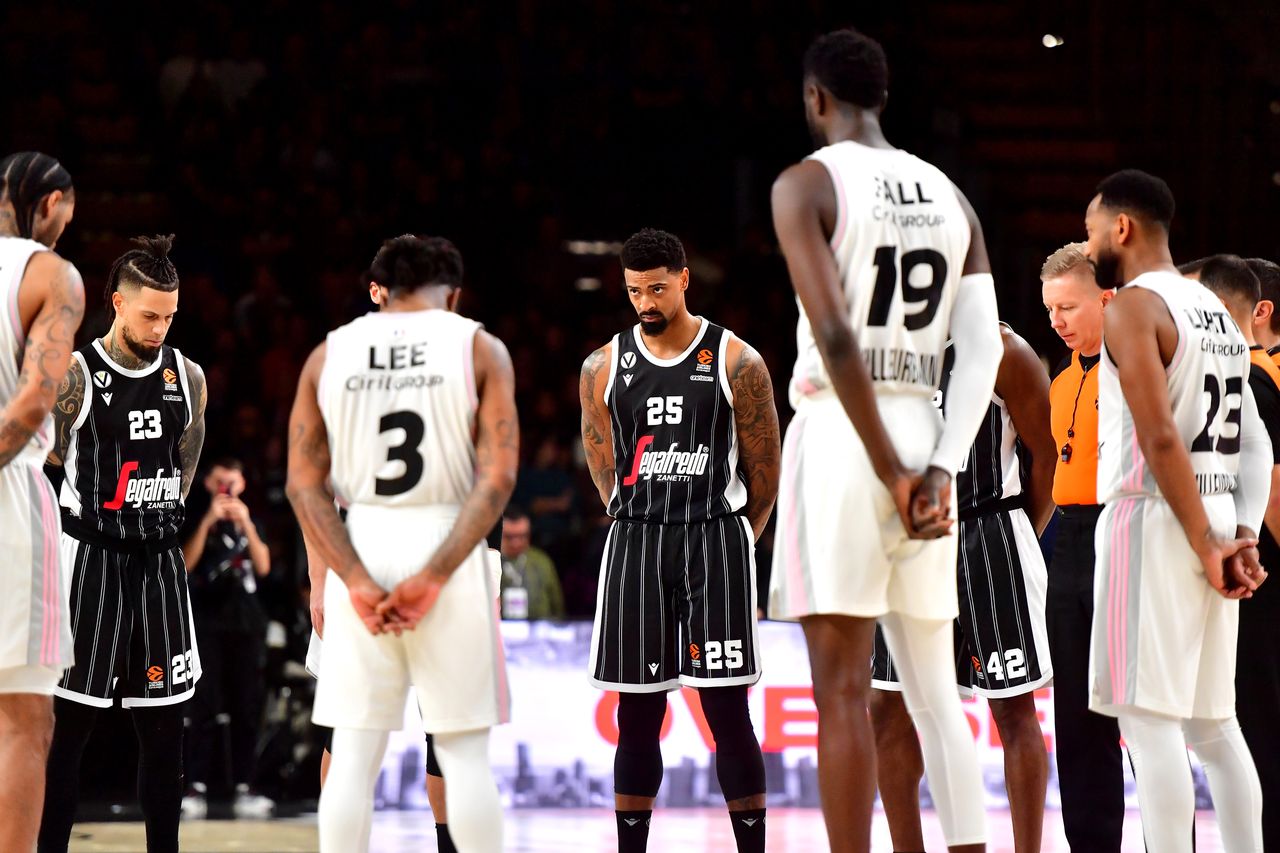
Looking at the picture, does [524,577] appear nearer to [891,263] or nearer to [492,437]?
[492,437]

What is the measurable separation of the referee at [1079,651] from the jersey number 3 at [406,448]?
2.20 meters

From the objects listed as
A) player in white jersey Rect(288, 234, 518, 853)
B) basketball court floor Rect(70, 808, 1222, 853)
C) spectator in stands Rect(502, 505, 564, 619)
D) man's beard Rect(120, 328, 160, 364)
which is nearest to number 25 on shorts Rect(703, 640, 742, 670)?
player in white jersey Rect(288, 234, 518, 853)

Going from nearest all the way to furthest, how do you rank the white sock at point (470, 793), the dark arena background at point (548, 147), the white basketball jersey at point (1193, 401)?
the white sock at point (470, 793)
the white basketball jersey at point (1193, 401)
the dark arena background at point (548, 147)

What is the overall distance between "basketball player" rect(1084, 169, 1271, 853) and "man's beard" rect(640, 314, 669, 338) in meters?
1.71

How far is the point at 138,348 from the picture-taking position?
231 inches

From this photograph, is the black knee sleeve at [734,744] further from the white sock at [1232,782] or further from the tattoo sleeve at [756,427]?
the white sock at [1232,782]

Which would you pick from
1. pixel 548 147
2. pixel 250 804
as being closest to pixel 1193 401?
pixel 250 804

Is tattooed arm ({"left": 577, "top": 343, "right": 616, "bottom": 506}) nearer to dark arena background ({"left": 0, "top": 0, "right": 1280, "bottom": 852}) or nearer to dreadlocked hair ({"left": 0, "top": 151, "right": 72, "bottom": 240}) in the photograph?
dreadlocked hair ({"left": 0, "top": 151, "right": 72, "bottom": 240})

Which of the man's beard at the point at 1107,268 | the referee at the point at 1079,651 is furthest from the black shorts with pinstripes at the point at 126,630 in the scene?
the man's beard at the point at 1107,268

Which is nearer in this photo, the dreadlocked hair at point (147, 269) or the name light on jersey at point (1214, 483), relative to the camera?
the name light on jersey at point (1214, 483)

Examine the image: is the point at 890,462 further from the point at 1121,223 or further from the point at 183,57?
the point at 183,57

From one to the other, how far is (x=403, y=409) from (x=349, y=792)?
1.02m

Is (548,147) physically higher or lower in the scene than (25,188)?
higher

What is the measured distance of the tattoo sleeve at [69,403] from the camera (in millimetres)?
5766
